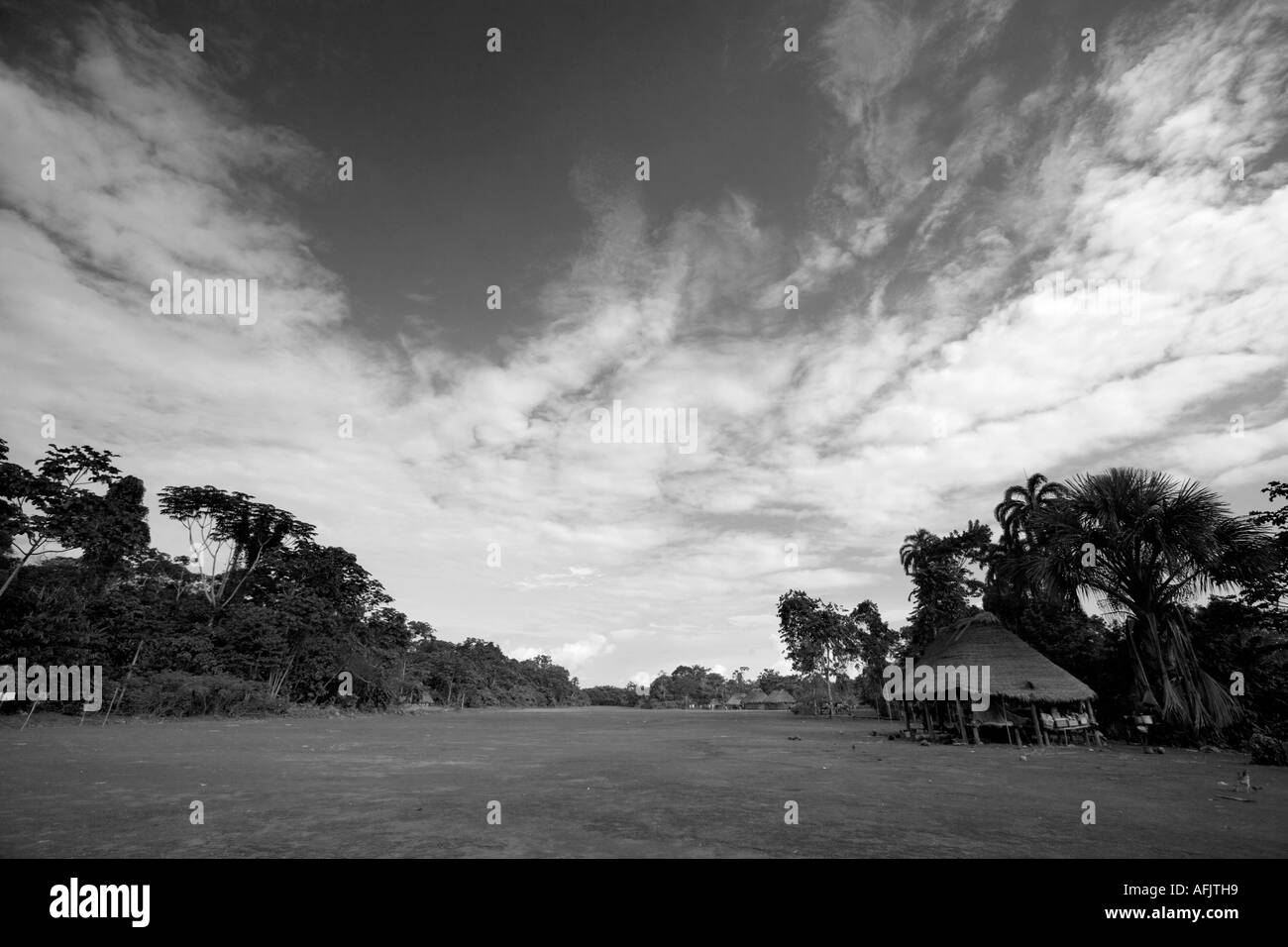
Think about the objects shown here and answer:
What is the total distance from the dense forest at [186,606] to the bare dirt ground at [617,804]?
14.9 meters

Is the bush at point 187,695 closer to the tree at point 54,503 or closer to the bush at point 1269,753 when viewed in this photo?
the tree at point 54,503

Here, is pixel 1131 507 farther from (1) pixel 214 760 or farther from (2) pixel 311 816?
(1) pixel 214 760

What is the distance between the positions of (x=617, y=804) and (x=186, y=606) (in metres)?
42.8

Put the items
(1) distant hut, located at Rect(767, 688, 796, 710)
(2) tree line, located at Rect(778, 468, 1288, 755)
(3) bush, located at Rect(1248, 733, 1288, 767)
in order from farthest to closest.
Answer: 1. (1) distant hut, located at Rect(767, 688, 796, 710)
2. (2) tree line, located at Rect(778, 468, 1288, 755)
3. (3) bush, located at Rect(1248, 733, 1288, 767)

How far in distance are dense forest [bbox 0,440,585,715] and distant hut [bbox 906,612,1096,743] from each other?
38.3m

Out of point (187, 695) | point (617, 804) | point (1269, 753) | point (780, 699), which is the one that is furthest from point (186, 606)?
point (780, 699)

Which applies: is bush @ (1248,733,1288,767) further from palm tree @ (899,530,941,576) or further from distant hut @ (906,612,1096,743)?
palm tree @ (899,530,941,576)

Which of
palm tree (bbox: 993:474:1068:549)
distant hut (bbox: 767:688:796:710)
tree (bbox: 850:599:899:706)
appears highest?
palm tree (bbox: 993:474:1068:549)

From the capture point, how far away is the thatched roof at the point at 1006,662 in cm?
2222

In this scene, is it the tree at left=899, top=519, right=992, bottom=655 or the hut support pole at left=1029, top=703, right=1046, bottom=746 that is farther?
the tree at left=899, top=519, right=992, bottom=655

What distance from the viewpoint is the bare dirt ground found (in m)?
6.90

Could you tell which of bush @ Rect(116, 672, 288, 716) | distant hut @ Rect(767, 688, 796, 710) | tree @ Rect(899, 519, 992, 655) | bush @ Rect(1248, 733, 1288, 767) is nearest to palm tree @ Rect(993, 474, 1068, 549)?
tree @ Rect(899, 519, 992, 655)

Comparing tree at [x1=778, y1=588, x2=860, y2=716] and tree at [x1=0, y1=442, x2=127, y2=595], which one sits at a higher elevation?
tree at [x1=0, y1=442, x2=127, y2=595]
